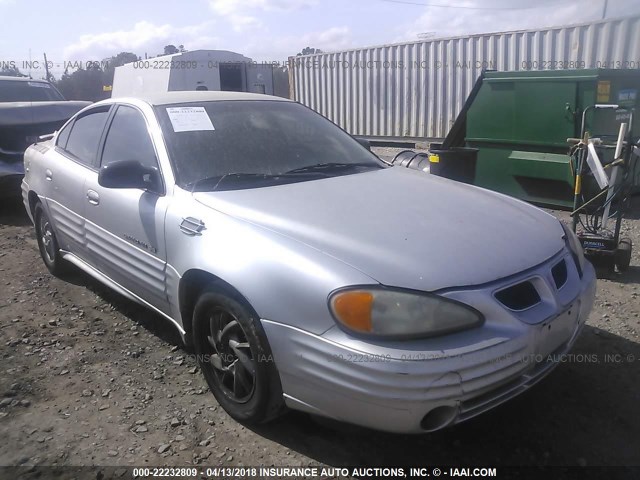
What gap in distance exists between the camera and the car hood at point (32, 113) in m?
6.98

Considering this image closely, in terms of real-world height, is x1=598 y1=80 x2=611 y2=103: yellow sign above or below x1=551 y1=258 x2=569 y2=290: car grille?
above

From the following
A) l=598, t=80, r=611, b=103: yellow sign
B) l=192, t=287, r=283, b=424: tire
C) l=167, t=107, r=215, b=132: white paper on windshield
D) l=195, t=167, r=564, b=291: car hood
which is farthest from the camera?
l=598, t=80, r=611, b=103: yellow sign

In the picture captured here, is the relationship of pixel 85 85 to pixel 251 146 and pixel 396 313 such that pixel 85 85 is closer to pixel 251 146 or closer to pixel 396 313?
pixel 251 146

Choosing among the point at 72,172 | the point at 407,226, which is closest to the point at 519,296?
the point at 407,226

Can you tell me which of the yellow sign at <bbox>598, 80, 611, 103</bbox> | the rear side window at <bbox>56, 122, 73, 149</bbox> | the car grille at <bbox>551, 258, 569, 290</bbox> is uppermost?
the yellow sign at <bbox>598, 80, 611, 103</bbox>

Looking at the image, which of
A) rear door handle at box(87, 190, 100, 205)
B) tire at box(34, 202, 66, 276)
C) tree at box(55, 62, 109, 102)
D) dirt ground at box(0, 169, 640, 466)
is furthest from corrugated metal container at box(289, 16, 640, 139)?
tree at box(55, 62, 109, 102)

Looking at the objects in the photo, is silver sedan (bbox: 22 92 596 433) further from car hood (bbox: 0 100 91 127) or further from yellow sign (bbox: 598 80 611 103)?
car hood (bbox: 0 100 91 127)

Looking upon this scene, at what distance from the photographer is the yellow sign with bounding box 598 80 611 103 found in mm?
5973

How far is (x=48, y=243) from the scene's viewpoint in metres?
4.59

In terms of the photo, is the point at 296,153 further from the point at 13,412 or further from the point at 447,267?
the point at 13,412

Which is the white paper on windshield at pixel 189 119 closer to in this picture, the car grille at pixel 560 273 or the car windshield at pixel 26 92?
the car grille at pixel 560 273

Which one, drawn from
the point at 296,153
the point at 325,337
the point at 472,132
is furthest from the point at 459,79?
the point at 325,337

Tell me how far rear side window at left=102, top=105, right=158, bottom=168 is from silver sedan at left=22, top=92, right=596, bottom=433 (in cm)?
1

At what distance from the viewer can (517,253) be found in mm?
2293
